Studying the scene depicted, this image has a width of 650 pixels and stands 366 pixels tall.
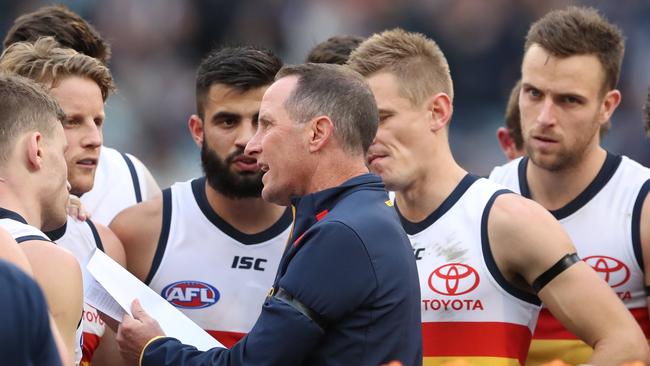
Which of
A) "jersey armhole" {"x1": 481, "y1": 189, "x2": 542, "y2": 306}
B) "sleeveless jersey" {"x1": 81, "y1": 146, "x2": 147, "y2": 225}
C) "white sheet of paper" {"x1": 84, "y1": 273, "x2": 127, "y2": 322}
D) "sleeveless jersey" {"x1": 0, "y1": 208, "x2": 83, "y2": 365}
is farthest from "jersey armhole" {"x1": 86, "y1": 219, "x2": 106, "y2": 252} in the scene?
"jersey armhole" {"x1": 481, "y1": 189, "x2": 542, "y2": 306}

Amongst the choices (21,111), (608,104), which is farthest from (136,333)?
(608,104)

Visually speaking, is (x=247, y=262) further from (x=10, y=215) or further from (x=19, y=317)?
(x=19, y=317)

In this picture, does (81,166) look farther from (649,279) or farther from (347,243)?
(649,279)

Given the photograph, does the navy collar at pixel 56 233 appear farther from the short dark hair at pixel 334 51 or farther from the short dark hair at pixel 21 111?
the short dark hair at pixel 334 51

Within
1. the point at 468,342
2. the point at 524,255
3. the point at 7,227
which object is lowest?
the point at 468,342

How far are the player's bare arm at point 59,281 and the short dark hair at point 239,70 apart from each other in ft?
5.99

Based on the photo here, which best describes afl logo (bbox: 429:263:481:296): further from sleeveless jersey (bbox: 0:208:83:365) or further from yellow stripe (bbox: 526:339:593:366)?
sleeveless jersey (bbox: 0:208:83:365)

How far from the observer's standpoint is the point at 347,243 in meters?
3.47

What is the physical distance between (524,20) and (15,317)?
335 inches

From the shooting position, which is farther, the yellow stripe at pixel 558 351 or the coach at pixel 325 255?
the yellow stripe at pixel 558 351

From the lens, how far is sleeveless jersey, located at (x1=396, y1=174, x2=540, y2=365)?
442cm

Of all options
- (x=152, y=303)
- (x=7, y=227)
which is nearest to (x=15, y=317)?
(x=7, y=227)

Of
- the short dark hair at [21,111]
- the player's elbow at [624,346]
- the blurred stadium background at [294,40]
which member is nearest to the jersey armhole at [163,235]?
the short dark hair at [21,111]

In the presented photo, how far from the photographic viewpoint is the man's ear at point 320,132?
12.3ft
